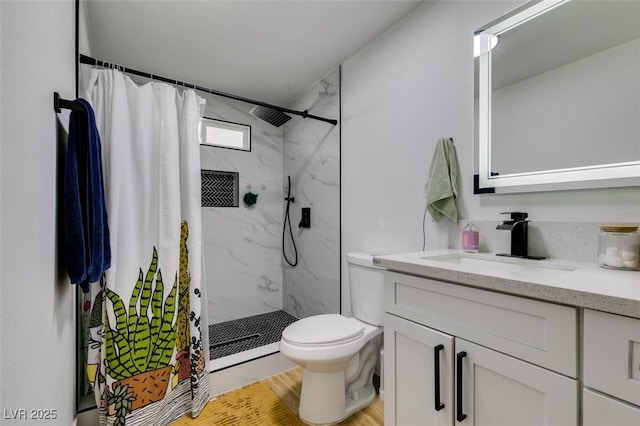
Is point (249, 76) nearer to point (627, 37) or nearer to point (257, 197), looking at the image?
point (257, 197)

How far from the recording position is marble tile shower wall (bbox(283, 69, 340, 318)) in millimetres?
2340

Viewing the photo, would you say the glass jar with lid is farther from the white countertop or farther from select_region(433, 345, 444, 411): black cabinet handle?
select_region(433, 345, 444, 411): black cabinet handle

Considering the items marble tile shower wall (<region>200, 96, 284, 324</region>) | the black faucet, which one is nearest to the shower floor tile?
marble tile shower wall (<region>200, 96, 284, 324</region>)

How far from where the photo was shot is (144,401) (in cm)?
144

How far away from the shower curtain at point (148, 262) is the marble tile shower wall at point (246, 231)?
106 cm

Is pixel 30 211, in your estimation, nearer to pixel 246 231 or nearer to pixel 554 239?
pixel 554 239

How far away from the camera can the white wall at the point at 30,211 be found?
52 centimetres

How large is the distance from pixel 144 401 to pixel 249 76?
2.41m

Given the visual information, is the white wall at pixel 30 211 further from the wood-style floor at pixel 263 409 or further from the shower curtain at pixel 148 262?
the wood-style floor at pixel 263 409

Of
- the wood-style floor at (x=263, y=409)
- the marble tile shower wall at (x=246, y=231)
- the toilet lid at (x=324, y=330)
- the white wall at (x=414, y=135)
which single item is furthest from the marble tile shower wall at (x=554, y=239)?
the marble tile shower wall at (x=246, y=231)

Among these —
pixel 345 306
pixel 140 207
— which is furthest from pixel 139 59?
pixel 345 306

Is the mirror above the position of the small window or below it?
below

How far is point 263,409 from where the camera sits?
1.61 meters

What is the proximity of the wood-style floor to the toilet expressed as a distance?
64 millimetres
